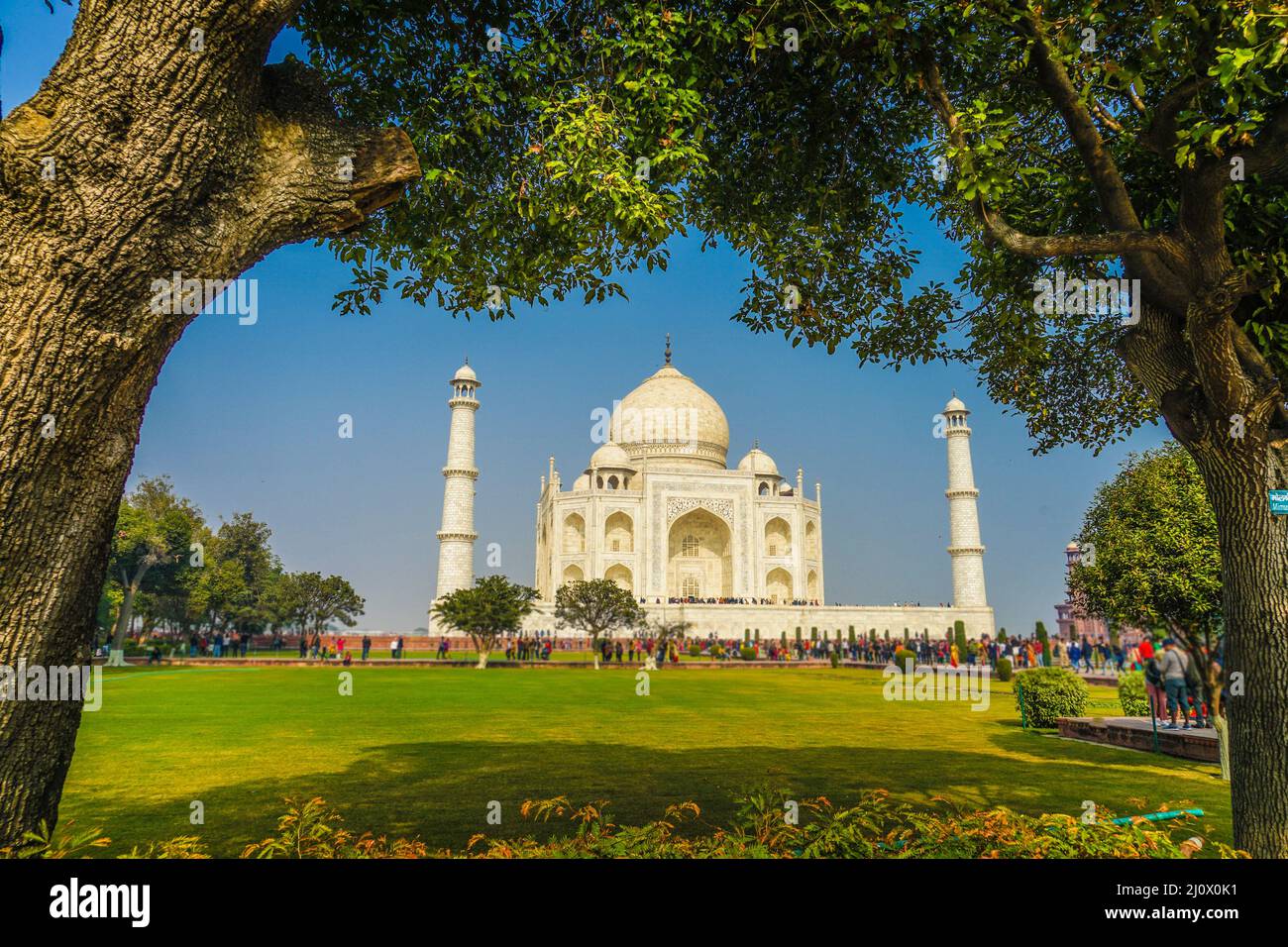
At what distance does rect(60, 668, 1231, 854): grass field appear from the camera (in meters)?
5.73

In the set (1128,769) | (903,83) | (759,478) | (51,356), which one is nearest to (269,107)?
(51,356)

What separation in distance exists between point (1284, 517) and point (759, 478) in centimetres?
4751

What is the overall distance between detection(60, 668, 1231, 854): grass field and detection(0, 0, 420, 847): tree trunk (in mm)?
2367

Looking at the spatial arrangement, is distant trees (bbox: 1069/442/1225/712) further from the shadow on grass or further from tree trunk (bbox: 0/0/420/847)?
tree trunk (bbox: 0/0/420/847)

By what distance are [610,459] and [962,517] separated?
19.5 m

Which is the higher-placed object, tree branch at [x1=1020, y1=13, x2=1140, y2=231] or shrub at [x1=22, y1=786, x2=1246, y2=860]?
tree branch at [x1=1020, y1=13, x2=1140, y2=231]

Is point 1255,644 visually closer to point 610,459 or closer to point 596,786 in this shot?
point 596,786

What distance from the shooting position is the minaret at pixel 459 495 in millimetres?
40969

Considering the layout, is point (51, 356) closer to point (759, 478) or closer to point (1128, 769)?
point (1128, 769)

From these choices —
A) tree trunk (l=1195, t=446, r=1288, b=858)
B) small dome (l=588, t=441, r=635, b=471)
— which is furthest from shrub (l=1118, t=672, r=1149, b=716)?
small dome (l=588, t=441, r=635, b=471)

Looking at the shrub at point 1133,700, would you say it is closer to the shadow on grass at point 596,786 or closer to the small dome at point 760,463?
the shadow on grass at point 596,786

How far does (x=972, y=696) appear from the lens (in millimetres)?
17125

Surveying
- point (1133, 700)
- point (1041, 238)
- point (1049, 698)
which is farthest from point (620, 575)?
point (1041, 238)

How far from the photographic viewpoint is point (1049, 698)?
38.3ft
